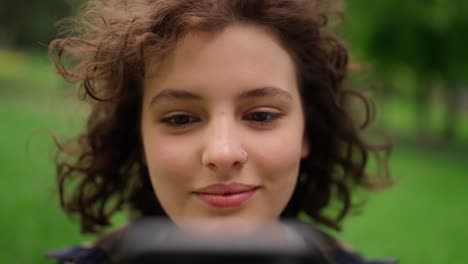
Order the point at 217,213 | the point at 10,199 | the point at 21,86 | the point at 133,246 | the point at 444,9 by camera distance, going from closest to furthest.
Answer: the point at 133,246 → the point at 217,213 → the point at 10,199 → the point at 444,9 → the point at 21,86

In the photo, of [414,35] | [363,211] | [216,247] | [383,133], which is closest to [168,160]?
[216,247]

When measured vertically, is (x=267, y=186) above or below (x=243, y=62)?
below

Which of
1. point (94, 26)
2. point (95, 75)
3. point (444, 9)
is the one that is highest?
point (444, 9)

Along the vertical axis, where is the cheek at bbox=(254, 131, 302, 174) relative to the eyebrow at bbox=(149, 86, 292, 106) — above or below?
below

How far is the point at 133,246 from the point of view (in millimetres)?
575

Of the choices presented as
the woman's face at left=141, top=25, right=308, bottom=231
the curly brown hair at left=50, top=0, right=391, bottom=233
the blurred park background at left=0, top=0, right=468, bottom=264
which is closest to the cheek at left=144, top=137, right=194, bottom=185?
the woman's face at left=141, top=25, right=308, bottom=231

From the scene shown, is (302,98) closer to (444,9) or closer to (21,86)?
(444,9)

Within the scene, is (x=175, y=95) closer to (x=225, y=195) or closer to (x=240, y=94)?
(x=240, y=94)

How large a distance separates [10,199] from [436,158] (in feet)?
20.4

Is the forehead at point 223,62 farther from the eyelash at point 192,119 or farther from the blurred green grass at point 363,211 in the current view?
the blurred green grass at point 363,211

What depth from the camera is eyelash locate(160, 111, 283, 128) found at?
4.40 feet

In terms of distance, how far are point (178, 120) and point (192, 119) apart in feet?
0.15

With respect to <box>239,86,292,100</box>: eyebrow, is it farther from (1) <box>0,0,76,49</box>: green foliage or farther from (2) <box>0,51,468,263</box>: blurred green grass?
(1) <box>0,0,76,49</box>: green foliage

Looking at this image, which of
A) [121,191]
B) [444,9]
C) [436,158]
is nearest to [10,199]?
[121,191]
